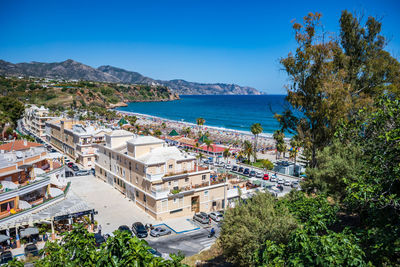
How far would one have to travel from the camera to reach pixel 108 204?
30703 mm

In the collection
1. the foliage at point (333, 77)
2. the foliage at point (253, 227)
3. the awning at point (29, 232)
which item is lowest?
the awning at point (29, 232)

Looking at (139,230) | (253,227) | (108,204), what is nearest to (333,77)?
(253,227)

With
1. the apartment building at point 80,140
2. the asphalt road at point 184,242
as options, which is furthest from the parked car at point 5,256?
the apartment building at point 80,140

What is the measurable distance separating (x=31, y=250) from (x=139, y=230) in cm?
808

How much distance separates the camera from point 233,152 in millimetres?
59688

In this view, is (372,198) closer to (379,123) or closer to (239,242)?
(379,123)

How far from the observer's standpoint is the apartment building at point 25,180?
21.1 m

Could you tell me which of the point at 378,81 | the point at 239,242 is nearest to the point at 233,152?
the point at 378,81

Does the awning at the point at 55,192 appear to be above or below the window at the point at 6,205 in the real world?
below

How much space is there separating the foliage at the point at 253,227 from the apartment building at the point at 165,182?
13209 millimetres

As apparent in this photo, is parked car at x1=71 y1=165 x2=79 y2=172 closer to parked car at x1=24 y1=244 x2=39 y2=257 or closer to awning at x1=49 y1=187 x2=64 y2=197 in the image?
awning at x1=49 y1=187 x2=64 y2=197

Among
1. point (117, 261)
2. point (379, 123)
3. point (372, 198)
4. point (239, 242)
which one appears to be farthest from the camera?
point (239, 242)

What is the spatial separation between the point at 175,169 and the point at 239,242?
16.8m

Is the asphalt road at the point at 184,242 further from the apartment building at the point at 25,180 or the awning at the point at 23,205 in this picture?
the apartment building at the point at 25,180
